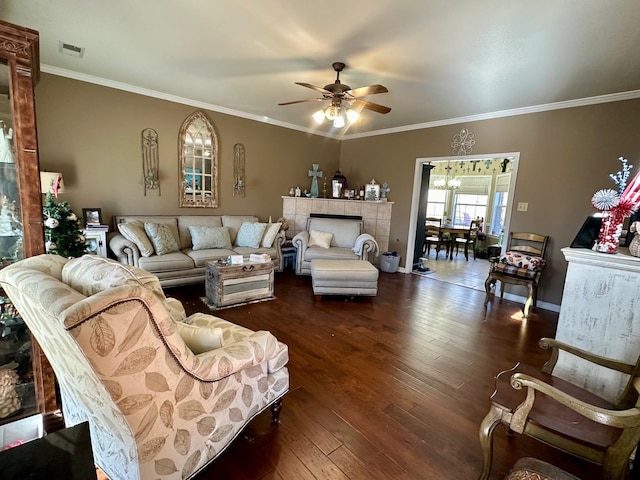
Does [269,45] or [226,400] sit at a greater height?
[269,45]

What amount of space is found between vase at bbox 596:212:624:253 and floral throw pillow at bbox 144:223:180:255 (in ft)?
13.4

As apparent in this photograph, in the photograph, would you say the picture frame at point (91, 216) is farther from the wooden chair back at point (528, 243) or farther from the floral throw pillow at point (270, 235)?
the wooden chair back at point (528, 243)

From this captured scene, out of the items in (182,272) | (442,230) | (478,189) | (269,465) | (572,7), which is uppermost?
(572,7)

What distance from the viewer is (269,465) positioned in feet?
4.74

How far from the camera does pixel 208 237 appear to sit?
421 centimetres

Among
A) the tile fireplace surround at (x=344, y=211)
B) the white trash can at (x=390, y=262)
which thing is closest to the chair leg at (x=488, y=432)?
the white trash can at (x=390, y=262)

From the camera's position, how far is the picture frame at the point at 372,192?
5582 mm

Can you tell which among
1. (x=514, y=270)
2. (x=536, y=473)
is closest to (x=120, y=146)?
(x=536, y=473)

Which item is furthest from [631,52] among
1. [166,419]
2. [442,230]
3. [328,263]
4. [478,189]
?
[478,189]

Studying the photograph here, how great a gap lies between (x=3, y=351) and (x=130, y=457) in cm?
121

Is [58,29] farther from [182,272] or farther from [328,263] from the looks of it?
[328,263]

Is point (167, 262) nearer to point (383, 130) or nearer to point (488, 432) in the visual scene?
point (488, 432)

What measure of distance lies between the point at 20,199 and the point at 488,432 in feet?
7.85

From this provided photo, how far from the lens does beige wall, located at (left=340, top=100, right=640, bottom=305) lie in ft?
10.8
